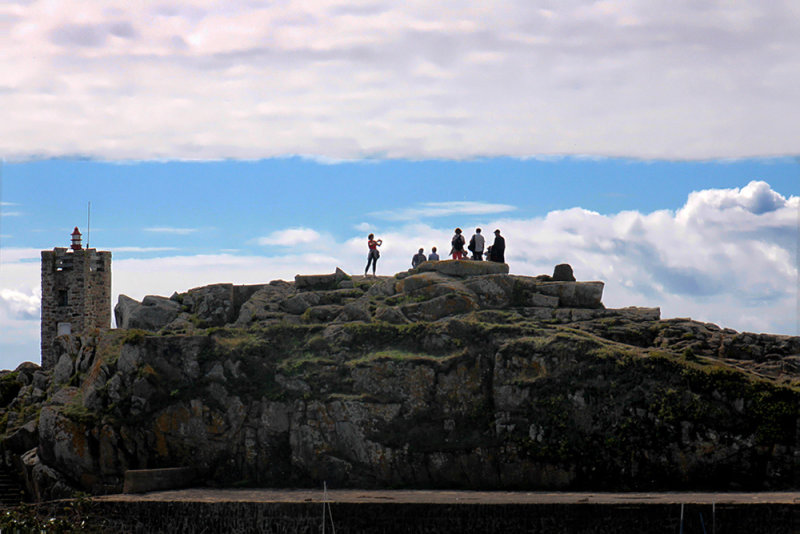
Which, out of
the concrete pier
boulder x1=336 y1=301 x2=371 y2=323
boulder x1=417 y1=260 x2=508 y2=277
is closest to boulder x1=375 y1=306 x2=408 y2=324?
boulder x1=336 y1=301 x2=371 y2=323

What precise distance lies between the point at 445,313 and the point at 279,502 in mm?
10250

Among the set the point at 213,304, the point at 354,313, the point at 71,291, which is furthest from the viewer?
the point at 71,291

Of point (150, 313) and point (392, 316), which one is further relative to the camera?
point (150, 313)

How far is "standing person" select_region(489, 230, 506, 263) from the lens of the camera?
38.6m

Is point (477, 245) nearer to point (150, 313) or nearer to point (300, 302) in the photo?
point (300, 302)

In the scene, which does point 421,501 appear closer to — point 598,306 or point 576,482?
point 576,482

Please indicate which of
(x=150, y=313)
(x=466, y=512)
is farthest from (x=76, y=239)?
(x=466, y=512)

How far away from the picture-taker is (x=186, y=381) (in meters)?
33.1

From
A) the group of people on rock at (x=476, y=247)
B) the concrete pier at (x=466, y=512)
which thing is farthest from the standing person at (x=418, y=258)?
the concrete pier at (x=466, y=512)

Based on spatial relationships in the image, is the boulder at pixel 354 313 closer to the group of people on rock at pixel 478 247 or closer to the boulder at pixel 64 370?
the group of people on rock at pixel 478 247

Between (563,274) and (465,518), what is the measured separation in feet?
44.6

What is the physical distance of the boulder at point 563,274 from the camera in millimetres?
37719

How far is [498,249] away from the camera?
1523 inches

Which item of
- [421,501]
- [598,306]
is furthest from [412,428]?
[598,306]
